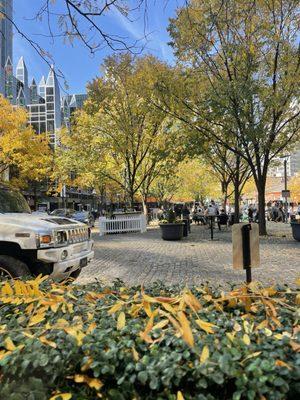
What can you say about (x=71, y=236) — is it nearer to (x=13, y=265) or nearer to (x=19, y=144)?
(x=13, y=265)

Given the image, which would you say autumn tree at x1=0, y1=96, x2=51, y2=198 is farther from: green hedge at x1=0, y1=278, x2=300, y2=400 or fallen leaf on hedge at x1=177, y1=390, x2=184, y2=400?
fallen leaf on hedge at x1=177, y1=390, x2=184, y2=400

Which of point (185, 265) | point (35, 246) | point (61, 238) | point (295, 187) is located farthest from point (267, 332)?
point (295, 187)

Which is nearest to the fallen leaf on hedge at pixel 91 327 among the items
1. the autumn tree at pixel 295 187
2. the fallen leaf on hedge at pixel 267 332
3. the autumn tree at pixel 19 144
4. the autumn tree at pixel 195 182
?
the fallen leaf on hedge at pixel 267 332

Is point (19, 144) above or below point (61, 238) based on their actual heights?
above

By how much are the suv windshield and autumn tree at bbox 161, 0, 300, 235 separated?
10562 mm

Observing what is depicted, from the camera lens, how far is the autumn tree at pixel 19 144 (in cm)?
2702

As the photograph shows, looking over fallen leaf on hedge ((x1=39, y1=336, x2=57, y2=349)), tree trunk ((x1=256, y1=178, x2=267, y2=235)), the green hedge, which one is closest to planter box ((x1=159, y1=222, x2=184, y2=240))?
tree trunk ((x1=256, y1=178, x2=267, y2=235))

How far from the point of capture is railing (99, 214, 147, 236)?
2409 cm

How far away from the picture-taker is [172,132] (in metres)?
24.4

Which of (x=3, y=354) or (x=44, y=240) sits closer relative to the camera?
(x=3, y=354)

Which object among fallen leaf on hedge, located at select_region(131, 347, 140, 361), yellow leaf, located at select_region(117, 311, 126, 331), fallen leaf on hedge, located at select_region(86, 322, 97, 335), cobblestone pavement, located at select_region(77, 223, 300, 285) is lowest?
cobblestone pavement, located at select_region(77, 223, 300, 285)

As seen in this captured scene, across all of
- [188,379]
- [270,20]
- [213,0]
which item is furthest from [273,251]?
[188,379]

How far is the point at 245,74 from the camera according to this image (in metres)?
17.3

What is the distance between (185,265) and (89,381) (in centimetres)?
889
